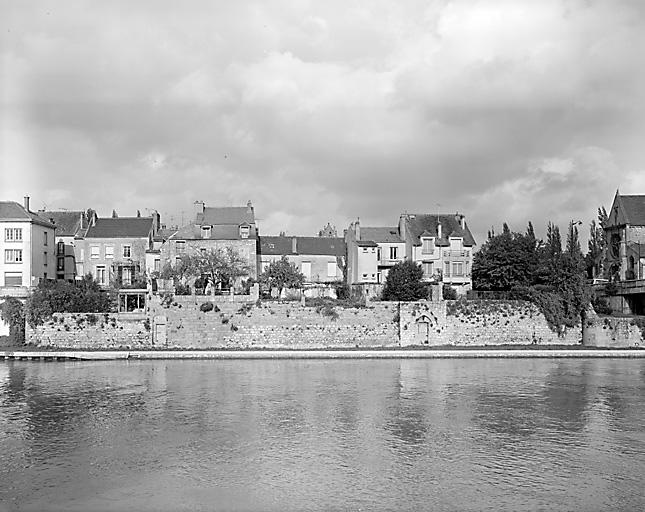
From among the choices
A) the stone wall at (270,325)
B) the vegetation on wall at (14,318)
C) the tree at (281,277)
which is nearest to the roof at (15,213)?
the vegetation on wall at (14,318)

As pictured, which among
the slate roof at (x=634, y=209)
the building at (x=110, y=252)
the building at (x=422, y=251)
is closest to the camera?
the building at (x=422, y=251)

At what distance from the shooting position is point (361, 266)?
5059 centimetres

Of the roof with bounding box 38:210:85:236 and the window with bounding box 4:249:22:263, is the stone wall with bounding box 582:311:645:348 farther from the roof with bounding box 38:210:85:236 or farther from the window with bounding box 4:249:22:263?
the roof with bounding box 38:210:85:236

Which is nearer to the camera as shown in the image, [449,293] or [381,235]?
[449,293]

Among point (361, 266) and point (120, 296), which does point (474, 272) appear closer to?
point (361, 266)

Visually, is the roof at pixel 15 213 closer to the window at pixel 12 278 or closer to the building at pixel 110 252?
the window at pixel 12 278

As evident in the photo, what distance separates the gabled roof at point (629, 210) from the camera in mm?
53600

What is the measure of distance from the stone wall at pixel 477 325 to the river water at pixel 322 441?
8.61 metres

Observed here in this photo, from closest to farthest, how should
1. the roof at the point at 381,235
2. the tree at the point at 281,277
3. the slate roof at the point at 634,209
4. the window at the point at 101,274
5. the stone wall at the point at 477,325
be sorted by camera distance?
the stone wall at the point at 477,325 < the tree at the point at 281,277 < the roof at the point at 381,235 < the window at the point at 101,274 < the slate roof at the point at 634,209

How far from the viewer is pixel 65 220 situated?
54.5 meters

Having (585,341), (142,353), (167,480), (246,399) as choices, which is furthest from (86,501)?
(585,341)

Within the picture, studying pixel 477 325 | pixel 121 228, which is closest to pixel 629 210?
pixel 477 325

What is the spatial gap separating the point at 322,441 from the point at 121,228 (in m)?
37.4

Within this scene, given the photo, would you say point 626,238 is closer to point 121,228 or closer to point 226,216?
point 226,216
